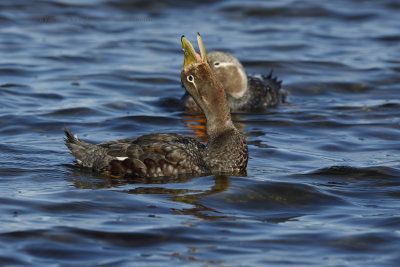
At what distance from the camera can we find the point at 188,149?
8.78 m

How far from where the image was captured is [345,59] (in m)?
17.4

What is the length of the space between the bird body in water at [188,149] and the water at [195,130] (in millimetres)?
196

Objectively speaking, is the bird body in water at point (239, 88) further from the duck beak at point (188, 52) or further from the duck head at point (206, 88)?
the duck beak at point (188, 52)

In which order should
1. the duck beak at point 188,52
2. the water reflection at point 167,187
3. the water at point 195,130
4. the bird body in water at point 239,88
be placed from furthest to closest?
the bird body in water at point 239,88
the duck beak at point 188,52
the water reflection at point 167,187
the water at point 195,130

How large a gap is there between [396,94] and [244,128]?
384cm

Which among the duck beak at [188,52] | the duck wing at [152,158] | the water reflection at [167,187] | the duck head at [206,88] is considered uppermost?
the duck beak at [188,52]

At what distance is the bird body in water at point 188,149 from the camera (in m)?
8.71

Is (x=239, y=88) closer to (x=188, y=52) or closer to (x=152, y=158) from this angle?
(x=188, y=52)

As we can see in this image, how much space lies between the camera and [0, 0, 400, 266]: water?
682 centimetres

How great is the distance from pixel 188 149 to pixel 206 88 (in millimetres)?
756

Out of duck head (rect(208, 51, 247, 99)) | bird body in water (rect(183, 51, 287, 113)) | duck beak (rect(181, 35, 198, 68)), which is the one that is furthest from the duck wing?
duck head (rect(208, 51, 247, 99))

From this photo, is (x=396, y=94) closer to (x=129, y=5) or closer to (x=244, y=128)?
(x=244, y=128)

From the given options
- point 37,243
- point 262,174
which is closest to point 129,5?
point 262,174

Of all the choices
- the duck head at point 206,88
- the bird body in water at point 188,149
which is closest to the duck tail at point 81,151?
the bird body in water at point 188,149
